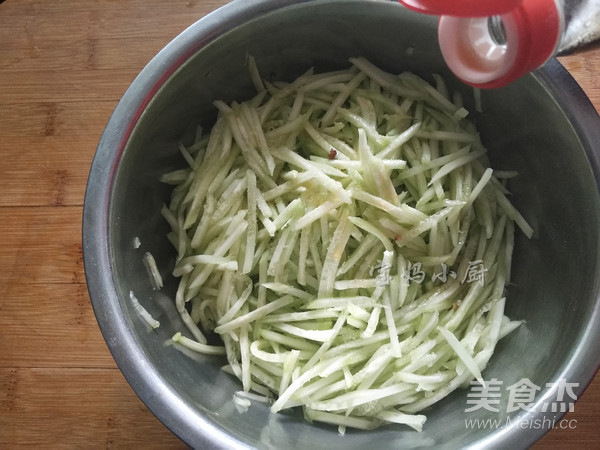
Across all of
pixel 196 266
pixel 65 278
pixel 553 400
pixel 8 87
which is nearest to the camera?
pixel 553 400

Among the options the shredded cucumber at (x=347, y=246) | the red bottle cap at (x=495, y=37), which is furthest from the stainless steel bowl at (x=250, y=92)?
the red bottle cap at (x=495, y=37)

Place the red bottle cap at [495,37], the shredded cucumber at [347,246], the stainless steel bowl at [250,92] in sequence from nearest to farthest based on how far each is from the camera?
the red bottle cap at [495,37]
the stainless steel bowl at [250,92]
the shredded cucumber at [347,246]

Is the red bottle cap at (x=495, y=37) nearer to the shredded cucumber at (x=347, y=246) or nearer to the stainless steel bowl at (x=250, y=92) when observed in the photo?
the stainless steel bowl at (x=250, y=92)

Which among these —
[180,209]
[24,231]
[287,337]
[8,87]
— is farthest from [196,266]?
[8,87]

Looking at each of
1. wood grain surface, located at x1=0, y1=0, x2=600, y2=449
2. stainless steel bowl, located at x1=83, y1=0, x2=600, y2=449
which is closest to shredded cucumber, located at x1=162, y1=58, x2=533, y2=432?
stainless steel bowl, located at x1=83, y1=0, x2=600, y2=449

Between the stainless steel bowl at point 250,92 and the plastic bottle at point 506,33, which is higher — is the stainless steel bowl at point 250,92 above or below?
below

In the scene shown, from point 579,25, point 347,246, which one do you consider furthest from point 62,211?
point 579,25

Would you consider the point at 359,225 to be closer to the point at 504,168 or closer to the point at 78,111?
the point at 504,168
